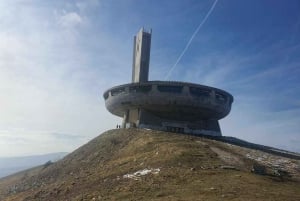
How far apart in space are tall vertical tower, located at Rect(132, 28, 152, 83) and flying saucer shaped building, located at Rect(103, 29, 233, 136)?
6.27m

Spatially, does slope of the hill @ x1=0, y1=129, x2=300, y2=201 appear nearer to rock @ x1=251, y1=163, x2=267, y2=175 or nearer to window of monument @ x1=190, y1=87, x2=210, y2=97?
rock @ x1=251, y1=163, x2=267, y2=175

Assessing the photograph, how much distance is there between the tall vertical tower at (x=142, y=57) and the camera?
190 feet

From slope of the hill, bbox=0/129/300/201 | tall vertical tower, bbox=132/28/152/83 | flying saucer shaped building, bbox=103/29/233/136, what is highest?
tall vertical tower, bbox=132/28/152/83

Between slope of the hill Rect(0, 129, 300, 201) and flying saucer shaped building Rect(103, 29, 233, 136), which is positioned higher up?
flying saucer shaped building Rect(103, 29, 233, 136)

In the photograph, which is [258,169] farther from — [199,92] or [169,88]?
[169,88]

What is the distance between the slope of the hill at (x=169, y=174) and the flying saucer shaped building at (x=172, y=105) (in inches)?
359

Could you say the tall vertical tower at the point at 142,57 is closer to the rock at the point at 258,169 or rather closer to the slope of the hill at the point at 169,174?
the slope of the hill at the point at 169,174

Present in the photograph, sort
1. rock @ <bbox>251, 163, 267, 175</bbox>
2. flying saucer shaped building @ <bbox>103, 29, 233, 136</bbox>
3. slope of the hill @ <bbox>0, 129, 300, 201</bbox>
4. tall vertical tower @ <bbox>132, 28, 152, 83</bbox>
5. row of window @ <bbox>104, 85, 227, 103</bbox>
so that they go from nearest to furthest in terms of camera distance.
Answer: slope of the hill @ <bbox>0, 129, 300, 201</bbox> → rock @ <bbox>251, 163, 267, 175</bbox> → flying saucer shaped building @ <bbox>103, 29, 233, 136</bbox> → row of window @ <bbox>104, 85, 227, 103</bbox> → tall vertical tower @ <bbox>132, 28, 152, 83</bbox>

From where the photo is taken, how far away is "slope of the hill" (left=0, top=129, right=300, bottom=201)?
2022cm

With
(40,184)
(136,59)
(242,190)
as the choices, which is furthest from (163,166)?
(136,59)

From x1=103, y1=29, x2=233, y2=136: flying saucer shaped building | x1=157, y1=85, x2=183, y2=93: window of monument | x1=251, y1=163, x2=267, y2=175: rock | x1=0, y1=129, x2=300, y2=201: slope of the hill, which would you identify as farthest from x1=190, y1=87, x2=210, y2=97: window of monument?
x1=251, y1=163, x2=267, y2=175: rock

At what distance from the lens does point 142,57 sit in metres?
58.1

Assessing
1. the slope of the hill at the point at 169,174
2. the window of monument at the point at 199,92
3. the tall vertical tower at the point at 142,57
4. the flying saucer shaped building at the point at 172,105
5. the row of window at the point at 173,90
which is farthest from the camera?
the tall vertical tower at the point at 142,57

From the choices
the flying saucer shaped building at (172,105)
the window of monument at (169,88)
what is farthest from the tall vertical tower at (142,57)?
the window of monument at (169,88)
